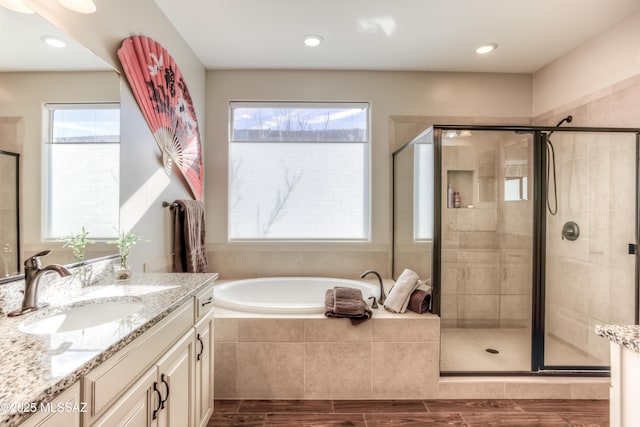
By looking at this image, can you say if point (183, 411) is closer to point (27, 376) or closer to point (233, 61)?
point (27, 376)

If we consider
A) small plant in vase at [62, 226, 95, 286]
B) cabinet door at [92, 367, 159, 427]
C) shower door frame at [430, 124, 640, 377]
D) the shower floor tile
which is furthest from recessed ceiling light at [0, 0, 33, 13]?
the shower floor tile

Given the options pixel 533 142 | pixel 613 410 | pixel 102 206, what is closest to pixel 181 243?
pixel 102 206

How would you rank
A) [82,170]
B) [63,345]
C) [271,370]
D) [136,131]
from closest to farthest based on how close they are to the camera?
1. [63,345]
2. [82,170]
3. [136,131]
4. [271,370]

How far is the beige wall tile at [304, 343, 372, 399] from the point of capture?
2.09 metres

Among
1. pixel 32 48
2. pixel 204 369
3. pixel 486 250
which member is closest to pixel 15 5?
pixel 32 48

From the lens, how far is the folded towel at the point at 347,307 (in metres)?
2.09

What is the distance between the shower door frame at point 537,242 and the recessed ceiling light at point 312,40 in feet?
3.79

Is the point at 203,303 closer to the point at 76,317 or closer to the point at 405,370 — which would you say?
the point at 76,317

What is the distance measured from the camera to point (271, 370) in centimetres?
209

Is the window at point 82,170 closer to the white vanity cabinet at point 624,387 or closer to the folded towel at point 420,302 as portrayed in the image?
the folded towel at point 420,302

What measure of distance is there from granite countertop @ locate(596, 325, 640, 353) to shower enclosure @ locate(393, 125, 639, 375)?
1280mm

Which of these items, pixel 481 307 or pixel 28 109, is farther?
pixel 481 307

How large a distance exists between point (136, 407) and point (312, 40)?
102 inches

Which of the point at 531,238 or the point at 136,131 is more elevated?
the point at 136,131
